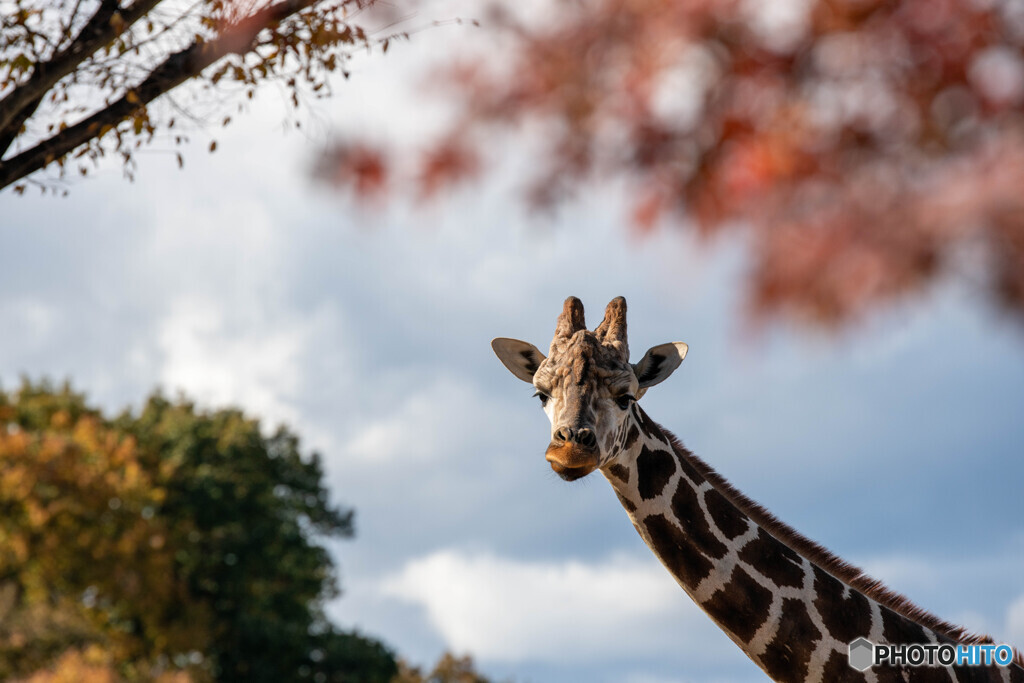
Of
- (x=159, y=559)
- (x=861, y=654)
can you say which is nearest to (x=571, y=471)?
(x=861, y=654)

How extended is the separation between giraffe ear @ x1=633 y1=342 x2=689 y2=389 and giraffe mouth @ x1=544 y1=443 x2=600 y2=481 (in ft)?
4.00

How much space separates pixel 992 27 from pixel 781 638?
4.82 meters

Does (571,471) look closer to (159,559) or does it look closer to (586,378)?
(586,378)

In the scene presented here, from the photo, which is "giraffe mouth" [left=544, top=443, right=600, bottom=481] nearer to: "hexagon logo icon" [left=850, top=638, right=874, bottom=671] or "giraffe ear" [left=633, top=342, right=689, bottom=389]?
"giraffe ear" [left=633, top=342, right=689, bottom=389]

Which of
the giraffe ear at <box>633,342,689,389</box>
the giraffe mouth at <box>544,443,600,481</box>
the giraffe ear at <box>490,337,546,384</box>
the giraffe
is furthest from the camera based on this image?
the giraffe ear at <box>490,337,546,384</box>

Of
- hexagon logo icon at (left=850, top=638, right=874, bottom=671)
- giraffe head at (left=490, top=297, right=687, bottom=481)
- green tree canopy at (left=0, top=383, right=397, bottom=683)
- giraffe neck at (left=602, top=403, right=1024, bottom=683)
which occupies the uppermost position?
green tree canopy at (left=0, top=383, right=397, bottom=683)

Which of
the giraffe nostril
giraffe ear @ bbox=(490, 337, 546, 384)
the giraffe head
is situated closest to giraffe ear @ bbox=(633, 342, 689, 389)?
the giraffe head

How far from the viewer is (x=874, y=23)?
10.4 feet

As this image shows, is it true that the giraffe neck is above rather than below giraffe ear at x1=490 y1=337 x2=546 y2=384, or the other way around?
below

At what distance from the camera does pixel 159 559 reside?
3259cm

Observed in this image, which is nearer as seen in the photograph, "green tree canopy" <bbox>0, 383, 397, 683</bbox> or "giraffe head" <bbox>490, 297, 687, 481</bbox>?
"giraffe head" <bbox>490, 297, 687, 481</bbox>

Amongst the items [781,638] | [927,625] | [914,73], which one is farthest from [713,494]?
[914,73]

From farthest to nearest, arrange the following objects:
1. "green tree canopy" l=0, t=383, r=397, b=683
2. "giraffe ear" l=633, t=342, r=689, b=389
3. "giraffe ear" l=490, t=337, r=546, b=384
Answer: "green tree canopy" l=0, t=383, r=397, b=683 → "giraffe ear" l=490, t=337, r=546, b=384 → "giraffe ear" l=633, t=342, r=689, b=389

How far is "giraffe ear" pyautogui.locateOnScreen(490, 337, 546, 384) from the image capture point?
25.5ft
